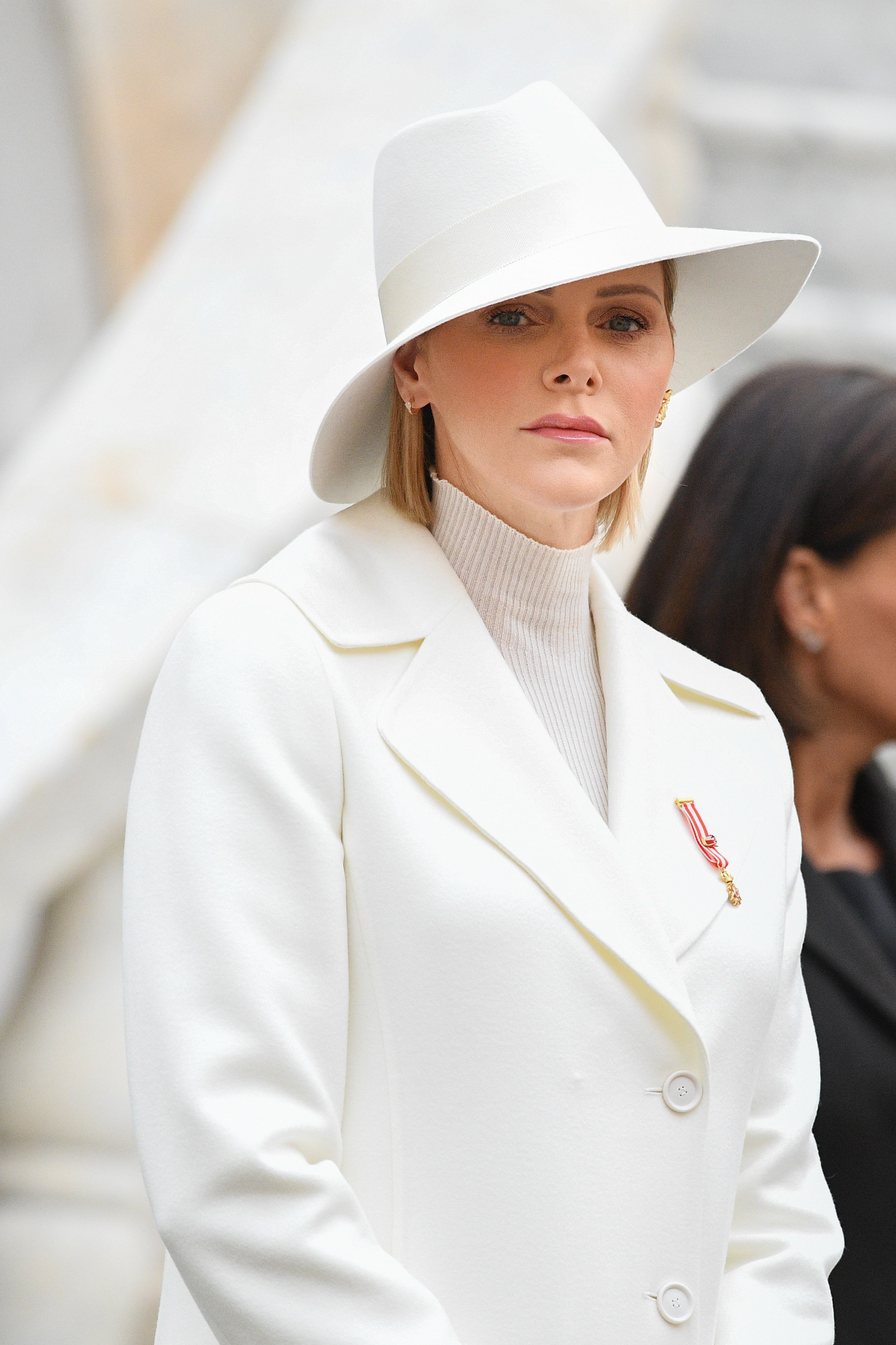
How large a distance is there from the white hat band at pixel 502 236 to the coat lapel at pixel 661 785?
338 mm

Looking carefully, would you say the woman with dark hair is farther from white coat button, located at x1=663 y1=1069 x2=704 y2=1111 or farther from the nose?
the nose

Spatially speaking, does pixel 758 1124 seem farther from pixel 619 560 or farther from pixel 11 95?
pixel 11 95

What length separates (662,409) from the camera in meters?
1.44

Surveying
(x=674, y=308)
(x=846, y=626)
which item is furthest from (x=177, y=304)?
(x=674, y=308)

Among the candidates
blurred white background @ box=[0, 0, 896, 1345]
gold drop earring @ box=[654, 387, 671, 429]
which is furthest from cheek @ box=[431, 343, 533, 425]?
blurred white background @ box=[0, 0, 896, 1345]

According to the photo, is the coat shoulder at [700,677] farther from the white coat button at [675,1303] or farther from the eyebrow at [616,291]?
the white coat button at [675,1303]

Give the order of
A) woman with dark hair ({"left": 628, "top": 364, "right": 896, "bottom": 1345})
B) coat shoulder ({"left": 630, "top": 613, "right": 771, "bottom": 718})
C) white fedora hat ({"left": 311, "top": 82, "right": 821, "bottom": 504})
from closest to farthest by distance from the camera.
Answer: white fedora hat ({"left": 311, "top": 82, "right": 821, "bottom": 504}), coat shoulder ({"left": 630, "top": 613, "right": 771, "bottom": 718}), woman with dark hair ({"left": 628, "top": 364, "right": 896, "bottom": 1345})

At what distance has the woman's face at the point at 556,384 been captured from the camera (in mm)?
1343

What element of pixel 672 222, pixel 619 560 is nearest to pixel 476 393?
pixel 619 560

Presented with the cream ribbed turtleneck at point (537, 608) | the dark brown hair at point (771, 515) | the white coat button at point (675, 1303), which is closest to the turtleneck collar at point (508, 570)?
the cream ribbed turtleneck at point (537, 608)

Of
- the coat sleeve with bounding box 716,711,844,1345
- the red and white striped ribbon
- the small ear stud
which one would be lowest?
the coat sleeve with bounding box 716,711,844,1345

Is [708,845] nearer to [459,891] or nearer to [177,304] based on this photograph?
[459,891]

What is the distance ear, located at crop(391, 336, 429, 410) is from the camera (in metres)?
1.41

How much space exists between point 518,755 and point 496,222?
0.42 metres
